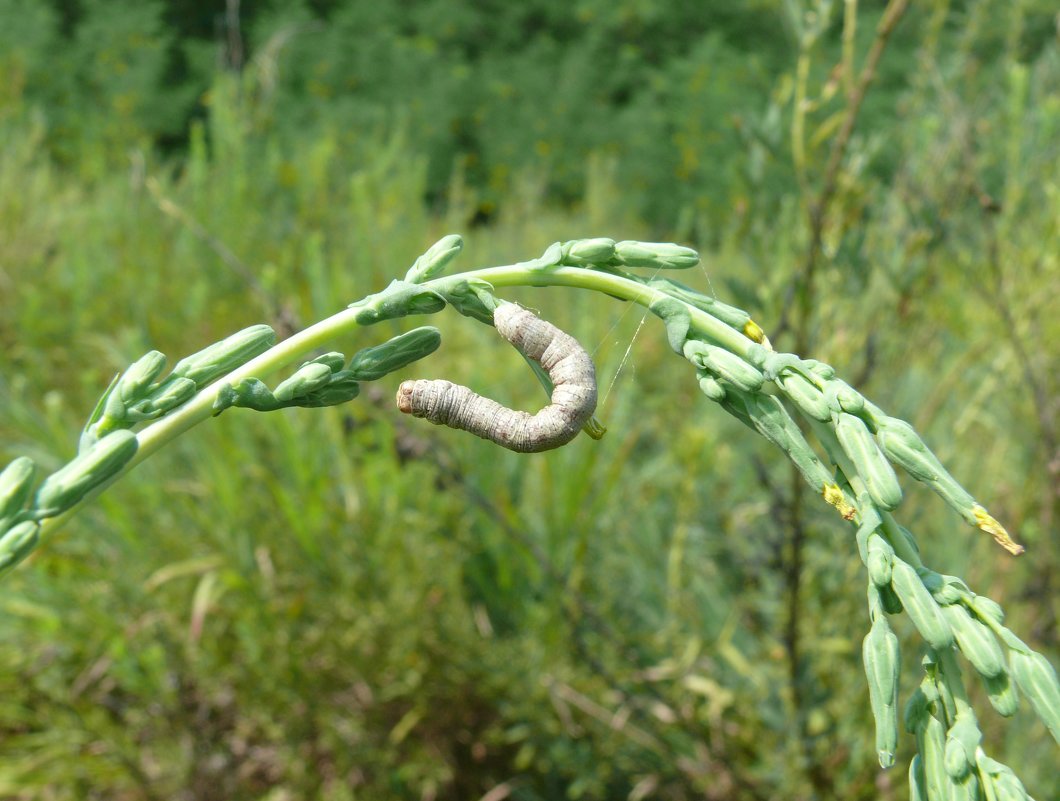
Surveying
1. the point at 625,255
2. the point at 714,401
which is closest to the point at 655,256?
the point at 625,255

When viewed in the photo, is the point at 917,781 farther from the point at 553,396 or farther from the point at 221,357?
the point at 221,357

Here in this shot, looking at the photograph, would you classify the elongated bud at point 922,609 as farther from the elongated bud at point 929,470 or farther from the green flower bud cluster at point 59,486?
the green flower bud cluster at point 59,486

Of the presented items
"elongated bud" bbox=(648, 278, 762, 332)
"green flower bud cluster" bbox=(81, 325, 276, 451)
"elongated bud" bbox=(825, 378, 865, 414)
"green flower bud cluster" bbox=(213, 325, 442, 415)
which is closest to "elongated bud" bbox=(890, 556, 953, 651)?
"elongated bud" bbox=(825, 378, 865, 414)

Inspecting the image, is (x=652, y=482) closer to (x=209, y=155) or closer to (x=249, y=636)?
(x=249, y=636)

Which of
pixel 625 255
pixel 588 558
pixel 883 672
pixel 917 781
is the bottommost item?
pixel 588 558

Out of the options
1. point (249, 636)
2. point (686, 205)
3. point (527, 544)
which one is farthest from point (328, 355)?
point (686, 205)

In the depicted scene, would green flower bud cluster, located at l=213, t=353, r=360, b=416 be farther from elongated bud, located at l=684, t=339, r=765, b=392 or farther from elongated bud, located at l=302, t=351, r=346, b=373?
elongated bud, located at l=684, t=339, r=765, b=392
